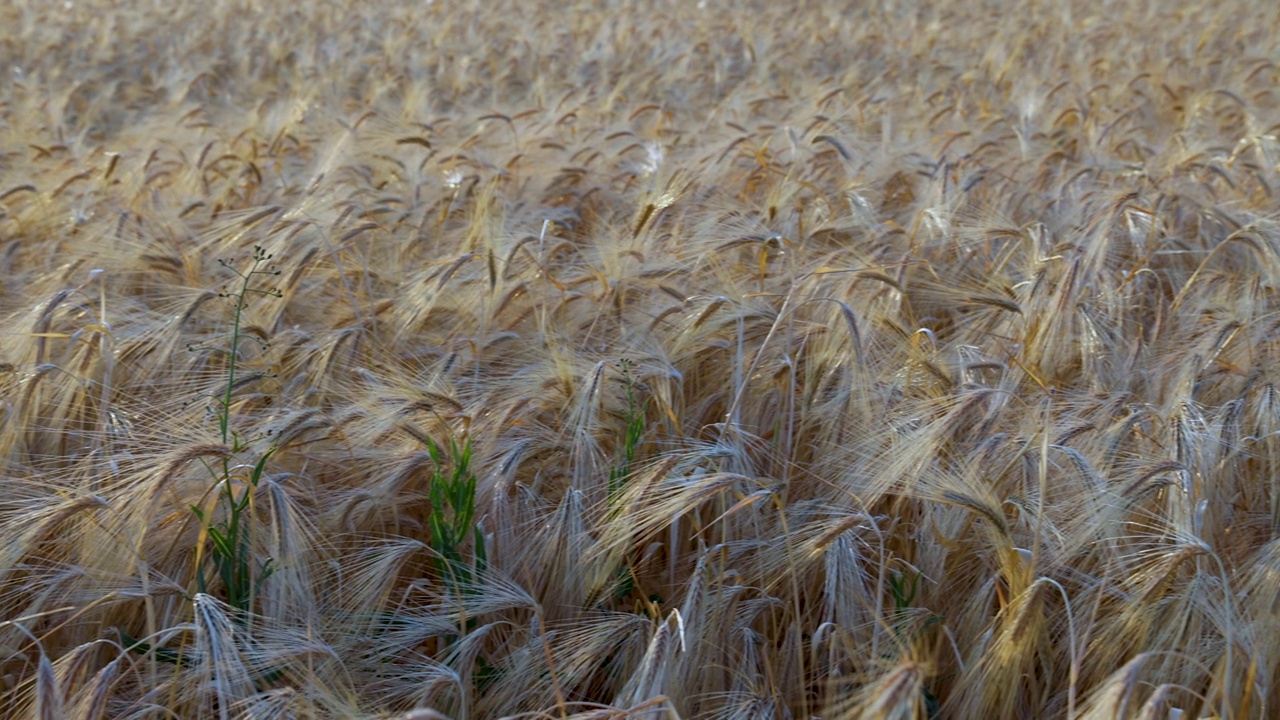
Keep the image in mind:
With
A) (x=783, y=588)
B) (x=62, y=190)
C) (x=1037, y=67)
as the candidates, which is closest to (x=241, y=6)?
(x=62, y=190)

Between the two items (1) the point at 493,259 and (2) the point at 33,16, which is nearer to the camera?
(1) the point at 493,259

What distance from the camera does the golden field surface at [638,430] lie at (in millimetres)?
1567

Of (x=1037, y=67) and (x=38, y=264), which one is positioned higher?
(x=38, y=264)

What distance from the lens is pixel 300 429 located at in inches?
74.1

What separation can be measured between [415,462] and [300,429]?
0.73ft

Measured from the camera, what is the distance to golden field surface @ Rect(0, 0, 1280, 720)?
1567mm

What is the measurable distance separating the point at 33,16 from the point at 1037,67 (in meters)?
7.43

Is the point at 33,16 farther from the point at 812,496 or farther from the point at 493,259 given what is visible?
the point at 812,496

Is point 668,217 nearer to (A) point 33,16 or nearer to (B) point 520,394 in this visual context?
(B) point 520,394

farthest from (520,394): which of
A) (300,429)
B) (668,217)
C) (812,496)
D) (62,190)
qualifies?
(62,190)

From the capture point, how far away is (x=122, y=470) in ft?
5.90

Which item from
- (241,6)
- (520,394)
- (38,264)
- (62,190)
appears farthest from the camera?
(241,6)

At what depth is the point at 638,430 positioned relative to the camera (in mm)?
1960

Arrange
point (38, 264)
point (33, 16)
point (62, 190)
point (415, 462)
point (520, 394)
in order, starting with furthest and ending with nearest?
point (33, 16), point (62, 190), point (38, 264), point (520, 394), point (415, 462)
